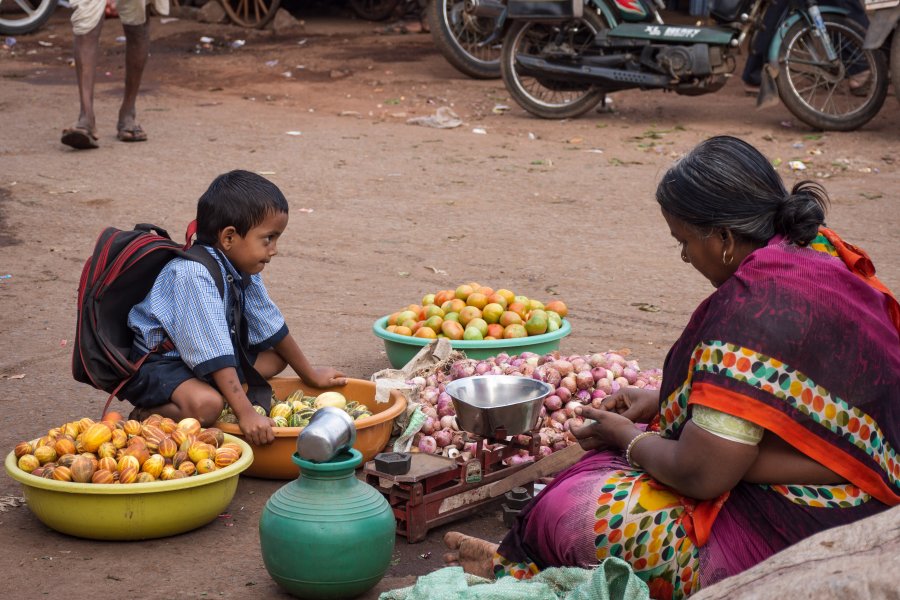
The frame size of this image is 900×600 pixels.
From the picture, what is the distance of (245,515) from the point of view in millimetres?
3441

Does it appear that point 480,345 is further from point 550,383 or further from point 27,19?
point 27,19

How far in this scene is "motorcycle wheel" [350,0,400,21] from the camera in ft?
49.7

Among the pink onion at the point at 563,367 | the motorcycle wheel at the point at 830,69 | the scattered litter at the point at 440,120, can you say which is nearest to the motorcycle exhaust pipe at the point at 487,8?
the scattered litter at the point at 440,120

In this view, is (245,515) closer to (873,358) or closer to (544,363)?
(544,363)

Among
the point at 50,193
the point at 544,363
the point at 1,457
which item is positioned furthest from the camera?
the point at 50,193

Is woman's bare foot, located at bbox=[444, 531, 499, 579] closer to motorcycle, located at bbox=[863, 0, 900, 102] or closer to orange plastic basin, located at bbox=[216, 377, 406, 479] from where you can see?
orange plastic basin, located at bbox=[216, 377, 406, 479]

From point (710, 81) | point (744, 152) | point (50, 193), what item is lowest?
point (50, 193)

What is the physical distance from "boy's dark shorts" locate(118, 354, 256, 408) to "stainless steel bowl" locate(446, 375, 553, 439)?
81cm

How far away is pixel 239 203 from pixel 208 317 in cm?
37

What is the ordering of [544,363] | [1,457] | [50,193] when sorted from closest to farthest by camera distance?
[1,457]
[544,363]
[50,193]

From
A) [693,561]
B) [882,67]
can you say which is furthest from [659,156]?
[693,561]

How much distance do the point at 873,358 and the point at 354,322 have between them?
312cm

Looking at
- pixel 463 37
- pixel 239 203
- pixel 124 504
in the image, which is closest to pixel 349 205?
pixel 239 203

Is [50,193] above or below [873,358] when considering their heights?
below
